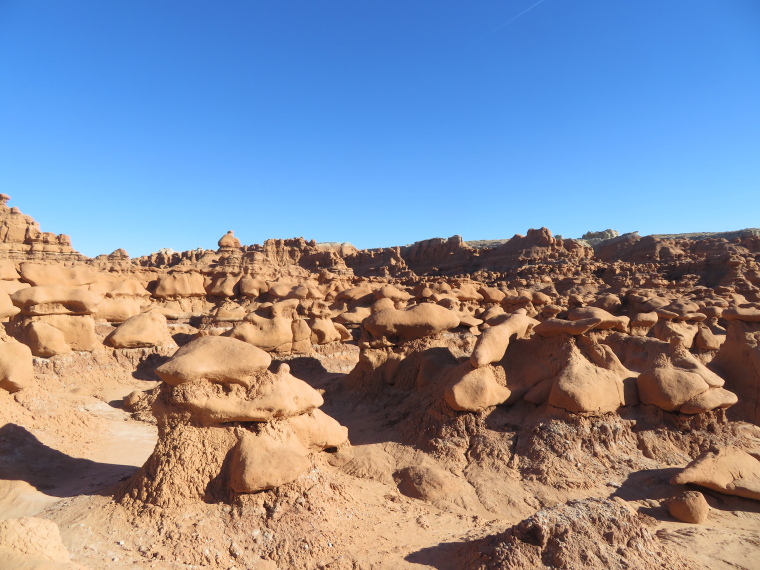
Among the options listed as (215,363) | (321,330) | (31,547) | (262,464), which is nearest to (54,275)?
(321,330)

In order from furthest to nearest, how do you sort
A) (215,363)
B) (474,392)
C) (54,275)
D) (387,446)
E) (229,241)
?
1. (229,241)
2. (54,275)
3. (387,446)
4. (474,392)
5. (215,363)

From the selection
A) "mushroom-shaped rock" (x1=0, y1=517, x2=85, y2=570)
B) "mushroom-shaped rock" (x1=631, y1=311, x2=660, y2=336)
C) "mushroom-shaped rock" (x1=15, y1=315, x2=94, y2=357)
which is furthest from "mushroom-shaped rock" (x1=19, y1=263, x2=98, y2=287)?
"mushroom-shaped rock" (x1=631, y1=311, x2=660, y2=336)

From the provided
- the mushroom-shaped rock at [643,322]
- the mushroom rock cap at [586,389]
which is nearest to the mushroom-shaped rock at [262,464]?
the mushroom rock cap at [586,389]

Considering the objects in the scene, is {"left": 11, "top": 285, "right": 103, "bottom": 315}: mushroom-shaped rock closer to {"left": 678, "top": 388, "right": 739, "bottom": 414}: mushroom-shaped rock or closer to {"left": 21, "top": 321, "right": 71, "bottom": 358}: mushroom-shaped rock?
{"left": 21, "top": 321, "right": 71, "bottom": 358}: mushroom-shaped rock

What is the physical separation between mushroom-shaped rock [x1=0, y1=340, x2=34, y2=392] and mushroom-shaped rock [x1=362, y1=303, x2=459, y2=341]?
19.1ft

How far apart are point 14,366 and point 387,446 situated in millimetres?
5549

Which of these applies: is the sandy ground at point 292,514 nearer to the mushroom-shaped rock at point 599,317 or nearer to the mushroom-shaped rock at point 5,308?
the mushroom-shaped rock at point 5,308

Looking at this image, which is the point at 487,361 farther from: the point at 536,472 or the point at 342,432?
the point at 342,432

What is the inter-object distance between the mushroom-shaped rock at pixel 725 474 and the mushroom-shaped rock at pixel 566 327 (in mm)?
2269

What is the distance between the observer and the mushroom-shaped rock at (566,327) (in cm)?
707

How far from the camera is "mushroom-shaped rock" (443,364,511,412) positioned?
675 centimetres

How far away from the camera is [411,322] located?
9383 mm

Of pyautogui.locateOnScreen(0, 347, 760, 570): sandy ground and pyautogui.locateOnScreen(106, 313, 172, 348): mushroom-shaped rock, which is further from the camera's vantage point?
pyautogui.locateOnScreen(106, 313, 172, 348): mushroom-shaped rock

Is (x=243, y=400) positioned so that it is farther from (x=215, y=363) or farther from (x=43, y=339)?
(x=43, y=339)
